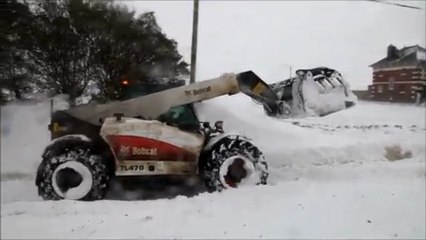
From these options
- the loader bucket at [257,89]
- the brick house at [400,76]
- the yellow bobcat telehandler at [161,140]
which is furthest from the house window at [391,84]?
the loader bucket at [257,89]

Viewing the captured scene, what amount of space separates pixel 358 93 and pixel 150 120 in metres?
0.73

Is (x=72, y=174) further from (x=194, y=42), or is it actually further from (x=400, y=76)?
(x=400, y=76)

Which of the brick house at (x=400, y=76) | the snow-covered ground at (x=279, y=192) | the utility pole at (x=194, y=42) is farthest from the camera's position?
the brick house at (x=400, y=76)

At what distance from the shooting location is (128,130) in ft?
4.50

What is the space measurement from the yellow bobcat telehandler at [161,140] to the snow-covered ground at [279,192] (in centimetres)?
3

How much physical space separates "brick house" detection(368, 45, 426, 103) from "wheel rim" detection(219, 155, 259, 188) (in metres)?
0.51

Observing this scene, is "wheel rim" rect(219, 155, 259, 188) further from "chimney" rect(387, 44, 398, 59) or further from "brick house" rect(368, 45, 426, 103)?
"chimney" rect(387, 44, 398, 59)

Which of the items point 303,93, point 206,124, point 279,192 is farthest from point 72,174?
point 303,93

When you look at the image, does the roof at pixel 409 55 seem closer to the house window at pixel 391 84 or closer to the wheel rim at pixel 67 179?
the house window at pixel 391 84

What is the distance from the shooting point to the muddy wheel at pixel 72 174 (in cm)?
133

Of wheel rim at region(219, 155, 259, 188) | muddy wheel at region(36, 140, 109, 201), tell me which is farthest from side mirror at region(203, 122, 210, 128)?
muddy wheel at region(36, 140, 109, 201)

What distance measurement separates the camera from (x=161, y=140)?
1400 mm

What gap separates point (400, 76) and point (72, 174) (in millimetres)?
1190

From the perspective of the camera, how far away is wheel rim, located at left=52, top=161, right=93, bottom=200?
1.35m
